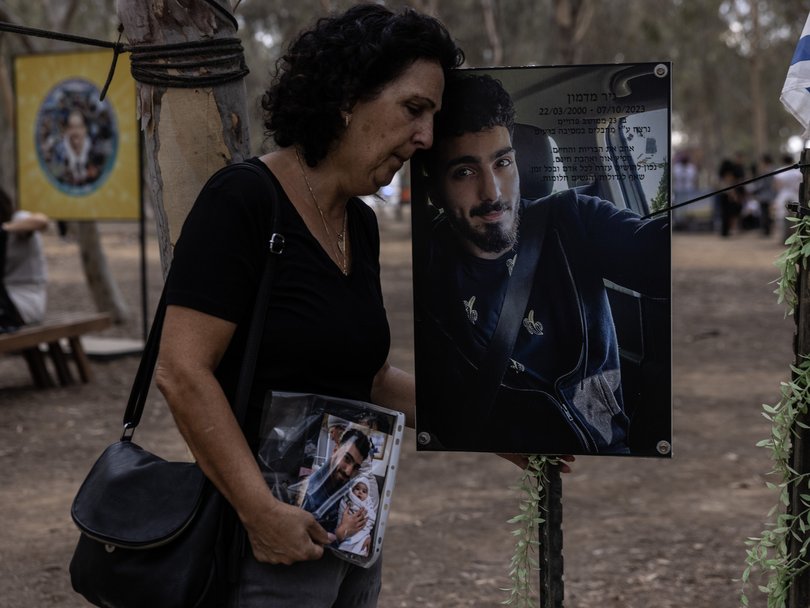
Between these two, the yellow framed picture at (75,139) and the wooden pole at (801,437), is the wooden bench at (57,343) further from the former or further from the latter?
the wooden pole at (801,437)

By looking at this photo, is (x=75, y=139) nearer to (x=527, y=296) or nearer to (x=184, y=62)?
(x=184, y=62)

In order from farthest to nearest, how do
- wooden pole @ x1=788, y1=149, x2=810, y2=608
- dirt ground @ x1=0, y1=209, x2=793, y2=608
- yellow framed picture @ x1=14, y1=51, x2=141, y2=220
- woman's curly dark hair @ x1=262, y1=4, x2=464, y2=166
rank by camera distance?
yellow framed picture @ x1=14, y1=51, x2=141, y2=220 < dirt ground @ x1=0, y1=209, x2=793, y2=608 < wooden pole @ x1=788, y1=149, x2=810, y2=608 < woman's curly dark hair @ x1=262, y1=4, x2=464, y2=166

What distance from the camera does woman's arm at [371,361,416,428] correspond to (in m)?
2.48

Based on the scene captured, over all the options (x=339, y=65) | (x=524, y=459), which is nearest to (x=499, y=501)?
(x=524, y=459)

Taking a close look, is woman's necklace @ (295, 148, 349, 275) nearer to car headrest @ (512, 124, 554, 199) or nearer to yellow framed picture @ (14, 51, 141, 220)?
car headrest @ (512, 124, 554, 199)

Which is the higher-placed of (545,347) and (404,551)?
(545,347)

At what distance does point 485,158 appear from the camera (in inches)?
92.5

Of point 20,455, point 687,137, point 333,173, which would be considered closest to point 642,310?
point 333,173

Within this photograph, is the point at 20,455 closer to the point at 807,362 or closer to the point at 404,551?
the point at 404,551

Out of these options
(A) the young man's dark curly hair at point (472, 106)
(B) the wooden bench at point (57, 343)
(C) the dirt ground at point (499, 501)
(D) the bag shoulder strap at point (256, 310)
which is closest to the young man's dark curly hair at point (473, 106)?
(A) the young man's dark curly hair at point (472, 106)

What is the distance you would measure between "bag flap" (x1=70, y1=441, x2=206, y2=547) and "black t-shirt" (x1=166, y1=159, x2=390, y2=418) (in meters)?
0.20

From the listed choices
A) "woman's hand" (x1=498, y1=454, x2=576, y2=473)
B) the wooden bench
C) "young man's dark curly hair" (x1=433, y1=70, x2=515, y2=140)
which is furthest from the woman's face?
the wooden bench

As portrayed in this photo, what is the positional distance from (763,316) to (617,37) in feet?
76.2

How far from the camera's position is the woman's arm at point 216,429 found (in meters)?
1.97
